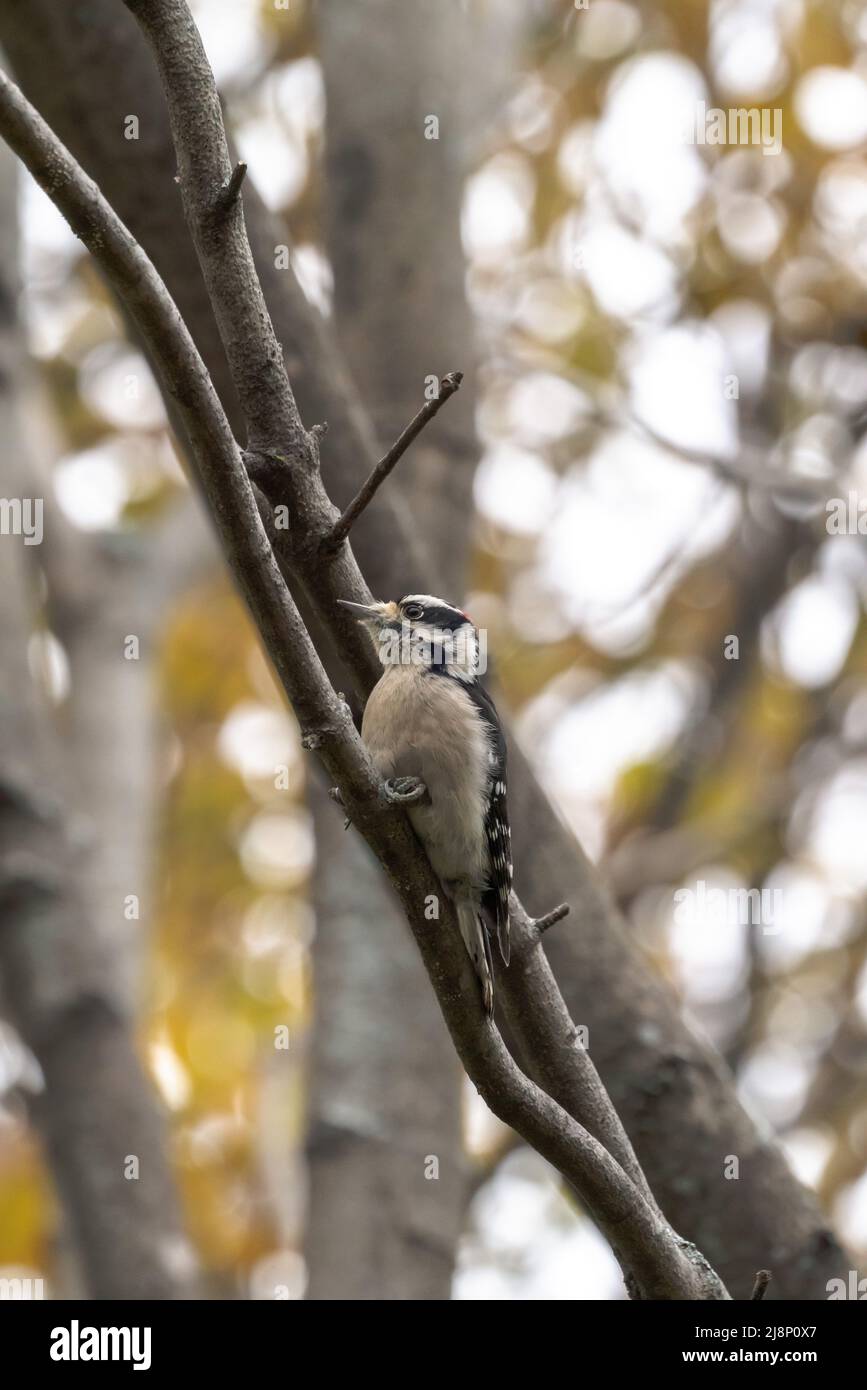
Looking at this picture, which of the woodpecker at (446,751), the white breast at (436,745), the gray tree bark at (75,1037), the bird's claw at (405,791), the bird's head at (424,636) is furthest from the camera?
the gray tree bark at (75,1037)

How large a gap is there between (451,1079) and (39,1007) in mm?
1763

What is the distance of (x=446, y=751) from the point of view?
4.36 m

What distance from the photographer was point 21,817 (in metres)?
6.32

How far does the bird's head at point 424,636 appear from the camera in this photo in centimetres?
452

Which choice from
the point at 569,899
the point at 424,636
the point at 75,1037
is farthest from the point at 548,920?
the point at 75,1037

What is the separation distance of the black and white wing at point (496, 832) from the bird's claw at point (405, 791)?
26 centimetres

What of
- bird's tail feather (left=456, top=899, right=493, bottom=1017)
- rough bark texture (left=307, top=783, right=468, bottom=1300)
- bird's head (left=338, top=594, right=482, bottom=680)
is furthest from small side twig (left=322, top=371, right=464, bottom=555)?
rough bark texture (left=307, top=783, right=468, bottom=1300)

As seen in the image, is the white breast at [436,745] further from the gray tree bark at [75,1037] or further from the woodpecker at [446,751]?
the gray tree bark at [75,1037]

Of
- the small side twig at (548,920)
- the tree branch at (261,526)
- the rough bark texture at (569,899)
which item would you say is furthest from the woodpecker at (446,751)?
the tree branch at (261,526)

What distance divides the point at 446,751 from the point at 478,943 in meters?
0.77

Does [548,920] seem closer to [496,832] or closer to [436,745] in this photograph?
[496,832]

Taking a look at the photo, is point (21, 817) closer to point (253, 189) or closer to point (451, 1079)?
point (451, 1079)

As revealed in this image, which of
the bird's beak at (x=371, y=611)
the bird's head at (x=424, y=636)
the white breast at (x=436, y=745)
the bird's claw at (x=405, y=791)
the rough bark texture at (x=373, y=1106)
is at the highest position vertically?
the bird's head at (x=424, y=636)
